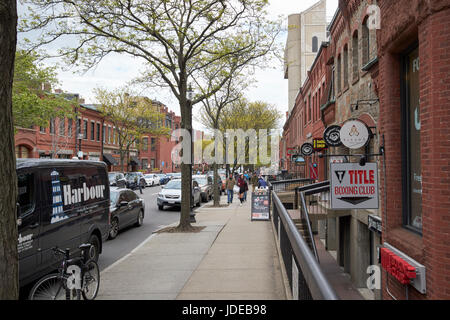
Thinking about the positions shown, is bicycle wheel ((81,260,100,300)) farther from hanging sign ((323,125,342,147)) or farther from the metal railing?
the metal railing

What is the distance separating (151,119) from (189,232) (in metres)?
37.1

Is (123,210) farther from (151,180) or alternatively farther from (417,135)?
(151,180)

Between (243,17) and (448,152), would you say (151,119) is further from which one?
(448,152)

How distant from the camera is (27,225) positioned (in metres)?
6.14

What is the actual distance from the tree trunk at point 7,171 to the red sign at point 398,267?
4.58m

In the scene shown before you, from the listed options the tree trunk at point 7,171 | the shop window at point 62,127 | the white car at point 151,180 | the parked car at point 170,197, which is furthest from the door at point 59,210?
the white car at point 151,180

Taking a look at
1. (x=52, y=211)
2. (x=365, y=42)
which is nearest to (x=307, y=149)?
(x=365, y=42)

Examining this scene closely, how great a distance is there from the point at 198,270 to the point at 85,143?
4014 centimetres

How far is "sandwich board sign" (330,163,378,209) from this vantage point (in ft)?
23.4

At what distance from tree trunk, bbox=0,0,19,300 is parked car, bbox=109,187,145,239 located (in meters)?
8.39

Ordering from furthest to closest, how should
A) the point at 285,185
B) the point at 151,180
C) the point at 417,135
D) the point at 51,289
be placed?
1. the point at 151,180
2. the point at 285,185
3. the point at 417,135
4. the point at 51,289

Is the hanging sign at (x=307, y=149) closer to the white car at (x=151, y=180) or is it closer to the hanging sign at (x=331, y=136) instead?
the hanging sign at (x=331, y=136)

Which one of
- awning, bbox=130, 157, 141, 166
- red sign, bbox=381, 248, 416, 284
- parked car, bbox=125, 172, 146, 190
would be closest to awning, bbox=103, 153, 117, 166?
awning, bbox=130, 157, 141, 166

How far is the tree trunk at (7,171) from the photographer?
11.9 feet
